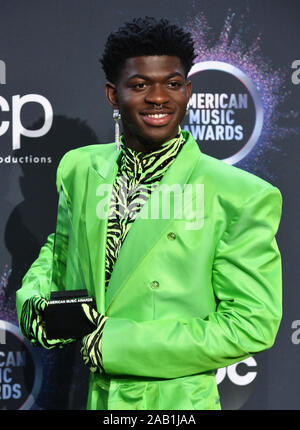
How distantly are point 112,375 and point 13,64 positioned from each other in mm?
1425

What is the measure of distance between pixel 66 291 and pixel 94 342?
0.57ft

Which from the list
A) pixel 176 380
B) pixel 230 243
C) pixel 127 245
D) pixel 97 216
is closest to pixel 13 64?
pixel 97 216

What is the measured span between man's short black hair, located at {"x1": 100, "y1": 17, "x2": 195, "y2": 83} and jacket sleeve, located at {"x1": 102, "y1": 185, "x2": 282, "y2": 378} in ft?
1.54

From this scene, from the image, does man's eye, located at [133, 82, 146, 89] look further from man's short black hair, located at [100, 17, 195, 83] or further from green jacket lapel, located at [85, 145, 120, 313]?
green jacket lapel, located at [85, 145, 120, 313]

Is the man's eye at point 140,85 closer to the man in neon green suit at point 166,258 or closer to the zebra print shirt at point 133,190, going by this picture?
the man in neon green suit at point 166,258

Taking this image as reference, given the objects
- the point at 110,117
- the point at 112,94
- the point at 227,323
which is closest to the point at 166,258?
the point at 227,323

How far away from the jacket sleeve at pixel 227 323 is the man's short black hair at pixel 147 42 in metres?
0.47

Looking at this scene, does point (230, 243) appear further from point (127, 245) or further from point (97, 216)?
point (97, 216)

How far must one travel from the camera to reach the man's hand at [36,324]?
5.36ft

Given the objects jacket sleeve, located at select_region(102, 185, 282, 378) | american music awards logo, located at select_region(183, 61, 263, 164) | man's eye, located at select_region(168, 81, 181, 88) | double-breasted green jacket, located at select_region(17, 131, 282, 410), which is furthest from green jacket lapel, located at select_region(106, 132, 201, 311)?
american music awards logo, located at select_region(183, 61, 263, 164)

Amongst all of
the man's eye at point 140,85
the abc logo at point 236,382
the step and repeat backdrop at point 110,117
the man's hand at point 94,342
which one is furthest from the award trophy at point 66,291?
the abc logo at point 236,382

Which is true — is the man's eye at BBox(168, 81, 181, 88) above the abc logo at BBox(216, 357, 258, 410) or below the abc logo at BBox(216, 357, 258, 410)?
above

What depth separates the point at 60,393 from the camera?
263 centimetres

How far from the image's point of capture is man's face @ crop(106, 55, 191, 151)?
1.68 meters
